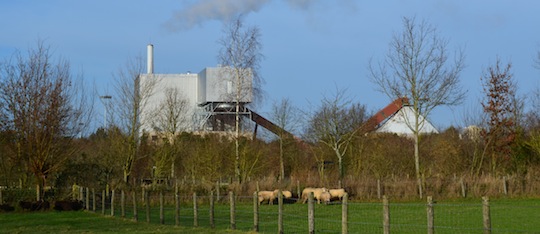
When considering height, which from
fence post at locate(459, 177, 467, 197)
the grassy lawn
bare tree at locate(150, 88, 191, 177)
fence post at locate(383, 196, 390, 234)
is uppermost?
bare tree at locate(150, 88, 191, 177)

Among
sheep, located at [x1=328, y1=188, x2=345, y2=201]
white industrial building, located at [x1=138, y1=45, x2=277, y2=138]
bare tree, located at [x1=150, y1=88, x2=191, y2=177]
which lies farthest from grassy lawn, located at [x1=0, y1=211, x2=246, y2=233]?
white industrial building, located at [x1=138, y1=45, x2=277, y2=138]

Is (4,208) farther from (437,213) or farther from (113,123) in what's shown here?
(437,213)

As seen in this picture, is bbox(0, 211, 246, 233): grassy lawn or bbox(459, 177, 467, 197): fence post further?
bbox(459, 177, 467, 197): fence post

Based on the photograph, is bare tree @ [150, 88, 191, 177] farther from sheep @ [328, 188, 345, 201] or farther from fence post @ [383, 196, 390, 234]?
fence post @ [383, 196, 390, 234]

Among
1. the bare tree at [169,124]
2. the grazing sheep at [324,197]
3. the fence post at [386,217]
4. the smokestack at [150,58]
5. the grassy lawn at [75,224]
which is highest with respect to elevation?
the smokestack at [150,58]

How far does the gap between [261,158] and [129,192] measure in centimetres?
1332

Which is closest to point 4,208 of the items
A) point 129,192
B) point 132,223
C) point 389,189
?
point 129,192

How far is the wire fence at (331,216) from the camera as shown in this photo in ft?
61.1

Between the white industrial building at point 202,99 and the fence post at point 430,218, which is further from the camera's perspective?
the white industrial building at point 202,99

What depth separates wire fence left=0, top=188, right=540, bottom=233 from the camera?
18.6 meters

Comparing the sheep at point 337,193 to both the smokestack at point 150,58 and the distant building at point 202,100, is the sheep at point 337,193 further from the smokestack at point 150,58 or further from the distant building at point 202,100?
the smokestack at point 150,58

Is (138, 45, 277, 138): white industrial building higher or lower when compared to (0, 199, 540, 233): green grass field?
higher

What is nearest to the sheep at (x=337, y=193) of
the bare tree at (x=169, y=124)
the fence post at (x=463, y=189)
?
the fence post at (x=463, y=189)

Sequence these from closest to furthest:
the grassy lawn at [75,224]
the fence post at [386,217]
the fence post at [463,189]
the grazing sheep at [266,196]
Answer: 1. the fence post at [386,217]
2. the grassy lawn at [75,224]
3. the grazing sheep at [266,196]
4. the fence post at [463,189]
